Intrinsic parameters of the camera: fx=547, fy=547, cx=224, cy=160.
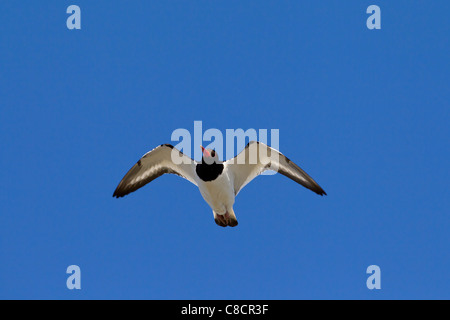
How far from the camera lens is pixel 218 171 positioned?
1027cm

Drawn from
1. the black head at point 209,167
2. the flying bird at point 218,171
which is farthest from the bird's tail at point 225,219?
the black head at point 209,167

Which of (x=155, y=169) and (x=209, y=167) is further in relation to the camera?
(x=155, y=169)

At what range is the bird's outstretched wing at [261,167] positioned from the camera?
10.6 m

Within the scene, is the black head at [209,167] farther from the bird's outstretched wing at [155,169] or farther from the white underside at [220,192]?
the bird's outstretched wing at [155,169]

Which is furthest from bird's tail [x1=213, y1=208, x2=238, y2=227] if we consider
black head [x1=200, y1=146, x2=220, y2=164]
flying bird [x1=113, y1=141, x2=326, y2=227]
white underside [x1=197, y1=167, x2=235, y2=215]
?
black head [x1=200, y1=146, x2=220, y2=164]

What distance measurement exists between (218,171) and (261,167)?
1.03m

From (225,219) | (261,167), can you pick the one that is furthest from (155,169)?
(261,167)

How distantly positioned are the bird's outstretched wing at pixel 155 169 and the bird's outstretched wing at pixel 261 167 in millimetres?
855

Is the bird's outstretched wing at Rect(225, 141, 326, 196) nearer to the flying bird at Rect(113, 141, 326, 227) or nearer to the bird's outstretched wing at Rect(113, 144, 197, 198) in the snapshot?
the flying bird at Rect(113, 141, 326, 227)

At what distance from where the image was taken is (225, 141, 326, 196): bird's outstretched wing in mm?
10578

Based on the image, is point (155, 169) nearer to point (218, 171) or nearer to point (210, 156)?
point (210, 156)

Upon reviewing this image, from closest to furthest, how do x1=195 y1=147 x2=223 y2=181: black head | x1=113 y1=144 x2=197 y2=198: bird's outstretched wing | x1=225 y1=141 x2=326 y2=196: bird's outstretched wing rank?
x1=195 y1=147 x2=223 y2=181: black head, x1=225 y1=141 x2=326 y2=196: bird's outstretched wing, x1=113 y1=144 x2=197 y2=198: bird's outstretched wing

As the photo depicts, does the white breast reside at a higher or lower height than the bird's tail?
higher
